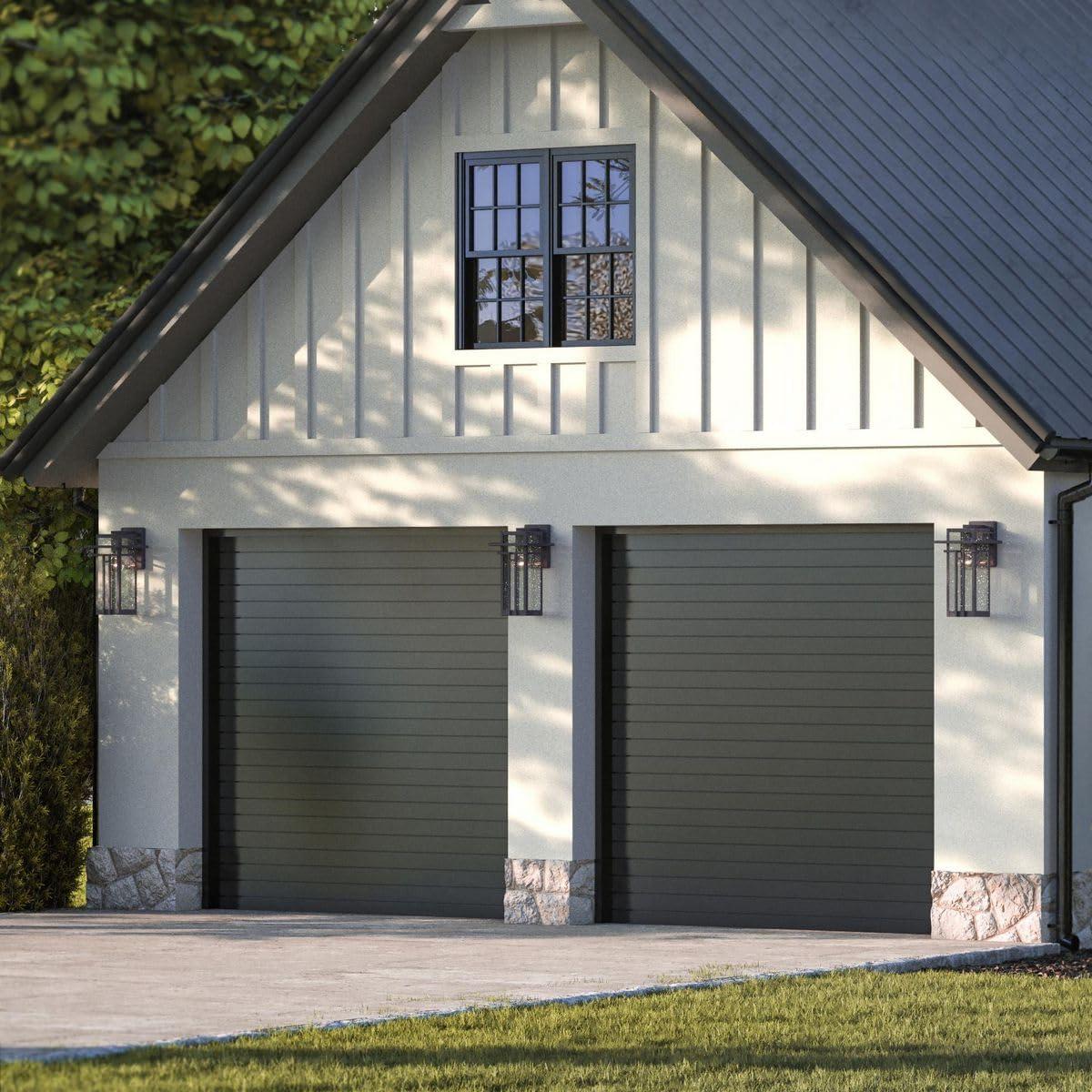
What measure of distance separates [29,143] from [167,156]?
1.56m

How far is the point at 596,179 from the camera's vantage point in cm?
1595

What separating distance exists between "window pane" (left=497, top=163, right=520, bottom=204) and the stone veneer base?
557 centimetres

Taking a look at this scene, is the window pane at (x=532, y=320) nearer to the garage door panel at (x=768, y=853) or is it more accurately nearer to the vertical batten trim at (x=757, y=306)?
the vertical batten trim at (x=757, y=306)

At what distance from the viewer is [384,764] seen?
16.6 metres

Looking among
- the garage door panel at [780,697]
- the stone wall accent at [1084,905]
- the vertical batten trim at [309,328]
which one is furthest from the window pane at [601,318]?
the stone wall accent at [1084,905]

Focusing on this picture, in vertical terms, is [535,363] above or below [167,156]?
below

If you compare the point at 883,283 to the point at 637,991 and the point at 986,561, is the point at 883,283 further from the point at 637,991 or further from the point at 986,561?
the point at 637,991

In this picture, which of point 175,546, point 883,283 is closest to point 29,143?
point 175,546

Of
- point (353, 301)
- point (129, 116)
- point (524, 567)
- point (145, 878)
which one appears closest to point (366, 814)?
point (145, 878)

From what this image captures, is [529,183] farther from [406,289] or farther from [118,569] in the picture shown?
[118,569]

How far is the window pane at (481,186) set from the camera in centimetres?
1625

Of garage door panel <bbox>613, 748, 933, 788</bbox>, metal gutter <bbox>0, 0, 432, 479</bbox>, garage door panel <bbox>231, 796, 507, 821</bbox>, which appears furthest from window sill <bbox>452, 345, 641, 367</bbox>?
garage door panel <bbox>231, 796, 507, 821</bbox>

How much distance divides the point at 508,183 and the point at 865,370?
3001 mm

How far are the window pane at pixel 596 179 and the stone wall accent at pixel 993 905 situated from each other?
17.1 feet
